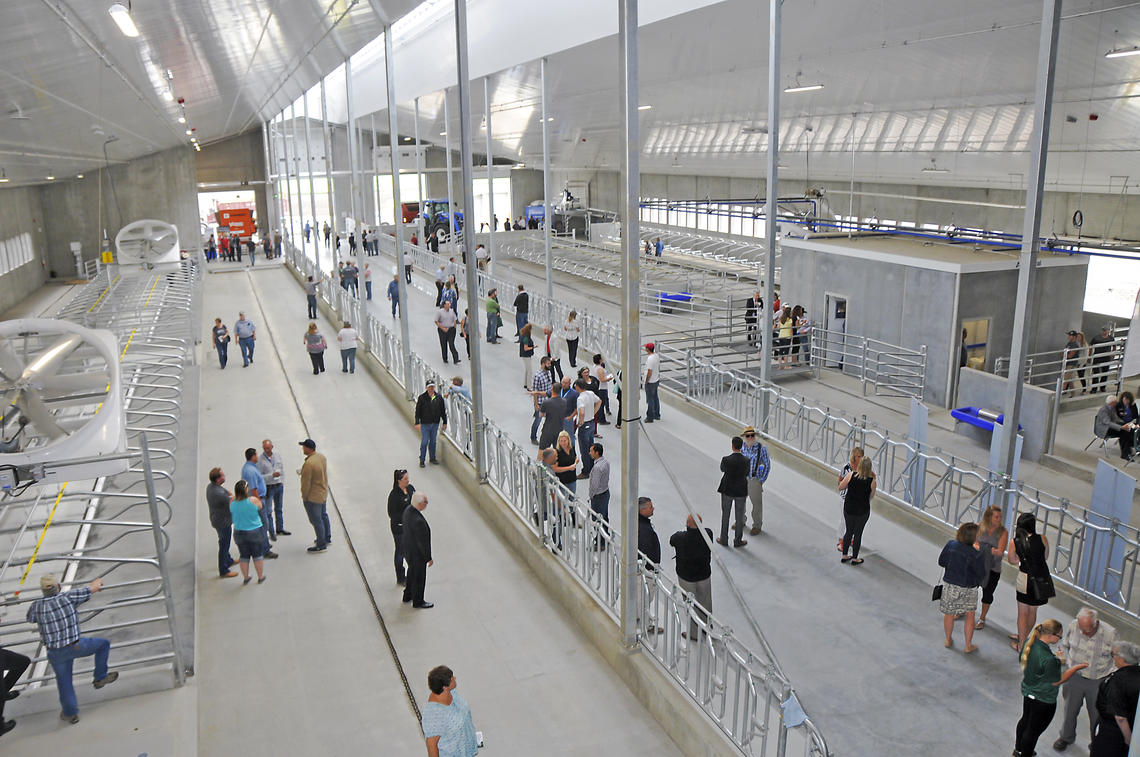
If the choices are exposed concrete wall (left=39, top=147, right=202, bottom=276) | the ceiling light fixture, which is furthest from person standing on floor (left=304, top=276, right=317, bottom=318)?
the ceiling light fixture

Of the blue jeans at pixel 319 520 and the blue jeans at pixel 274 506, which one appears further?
the blue jeans at pixel 274 506

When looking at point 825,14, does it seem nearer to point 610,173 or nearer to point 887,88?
point 887,88

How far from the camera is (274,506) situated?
35.9 ft

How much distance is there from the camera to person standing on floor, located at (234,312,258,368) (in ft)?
65.4

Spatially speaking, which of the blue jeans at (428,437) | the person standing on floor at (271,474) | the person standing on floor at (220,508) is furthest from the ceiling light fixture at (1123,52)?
the person standing on floor at (220,508)

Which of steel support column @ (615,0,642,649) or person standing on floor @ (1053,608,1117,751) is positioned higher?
steel support column @ (615,0,642,649)

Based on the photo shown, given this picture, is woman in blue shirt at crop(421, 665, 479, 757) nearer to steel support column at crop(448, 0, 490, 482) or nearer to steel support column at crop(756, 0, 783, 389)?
steel support column at crop(448, 0, 490, 482)

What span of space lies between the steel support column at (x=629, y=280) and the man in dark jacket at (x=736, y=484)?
2789 millimetres

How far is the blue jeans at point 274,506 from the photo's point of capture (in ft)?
34.6

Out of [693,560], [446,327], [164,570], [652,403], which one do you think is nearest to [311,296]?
[446,327]

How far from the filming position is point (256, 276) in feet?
126

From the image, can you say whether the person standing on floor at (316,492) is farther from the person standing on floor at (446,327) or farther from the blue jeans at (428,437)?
the person standing on floor at (446,327)

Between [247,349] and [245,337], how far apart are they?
0.41m

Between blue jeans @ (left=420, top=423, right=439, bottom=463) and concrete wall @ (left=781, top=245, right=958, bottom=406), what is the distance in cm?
972
